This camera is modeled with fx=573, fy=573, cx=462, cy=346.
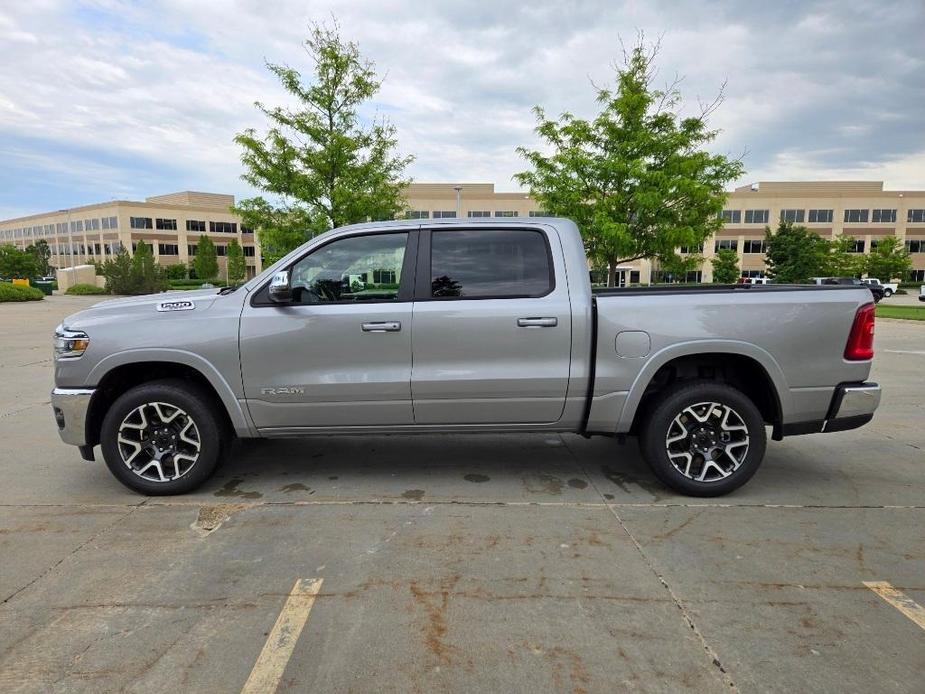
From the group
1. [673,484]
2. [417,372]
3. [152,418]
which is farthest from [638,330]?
[152,418]

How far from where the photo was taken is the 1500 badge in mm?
4016

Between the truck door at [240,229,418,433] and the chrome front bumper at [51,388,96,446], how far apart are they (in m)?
1.09

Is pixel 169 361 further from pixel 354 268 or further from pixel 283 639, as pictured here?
pixel 283 639

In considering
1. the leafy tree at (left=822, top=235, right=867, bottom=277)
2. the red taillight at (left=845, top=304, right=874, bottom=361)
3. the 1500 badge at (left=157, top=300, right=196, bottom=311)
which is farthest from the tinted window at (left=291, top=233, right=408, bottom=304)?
the leafy tree at (left=822, top=235, right=867, bottom=277)

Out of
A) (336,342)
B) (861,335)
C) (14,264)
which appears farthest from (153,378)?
(14,264)

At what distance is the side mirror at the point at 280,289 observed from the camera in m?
3.84

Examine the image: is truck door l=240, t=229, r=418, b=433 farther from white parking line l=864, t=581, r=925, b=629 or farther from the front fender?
white parking line l=864, t=581, r=925, b=629

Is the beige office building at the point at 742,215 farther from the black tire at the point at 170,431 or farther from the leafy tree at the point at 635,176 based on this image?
the black tire at the point at 170,431

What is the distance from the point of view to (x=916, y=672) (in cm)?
230

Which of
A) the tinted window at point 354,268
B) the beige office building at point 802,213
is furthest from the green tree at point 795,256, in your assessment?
the tinted window at point 354,268

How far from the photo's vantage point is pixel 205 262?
77.4 m

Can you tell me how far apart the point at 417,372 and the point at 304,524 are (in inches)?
48.5

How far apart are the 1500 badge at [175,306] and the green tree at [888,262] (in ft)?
227

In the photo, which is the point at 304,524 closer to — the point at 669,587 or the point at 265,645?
the point at 265,645
